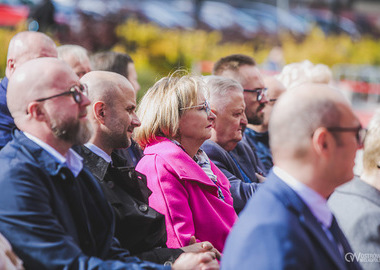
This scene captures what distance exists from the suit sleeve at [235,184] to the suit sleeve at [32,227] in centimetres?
157

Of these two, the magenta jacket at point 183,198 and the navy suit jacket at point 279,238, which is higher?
the navy suit jacket at point 279,238

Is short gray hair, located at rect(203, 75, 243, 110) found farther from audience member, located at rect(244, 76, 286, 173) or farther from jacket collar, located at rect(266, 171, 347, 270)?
jacket collar, located at rect(266, 171, 347, 270)

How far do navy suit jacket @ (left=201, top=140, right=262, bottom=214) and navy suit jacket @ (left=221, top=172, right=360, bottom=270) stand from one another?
61.0 inches

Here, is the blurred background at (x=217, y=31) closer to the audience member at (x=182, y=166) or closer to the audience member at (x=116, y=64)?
the audience member at (x=116, y=64)

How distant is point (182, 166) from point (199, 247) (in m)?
0.49

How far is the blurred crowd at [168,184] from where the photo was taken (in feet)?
5.79

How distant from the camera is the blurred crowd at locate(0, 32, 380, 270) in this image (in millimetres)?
1764

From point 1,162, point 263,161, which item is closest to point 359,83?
point 263,161

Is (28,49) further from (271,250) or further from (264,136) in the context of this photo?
(271,250)

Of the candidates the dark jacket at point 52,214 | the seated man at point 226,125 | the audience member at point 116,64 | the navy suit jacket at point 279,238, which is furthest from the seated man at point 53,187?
the audience member at point 116,64

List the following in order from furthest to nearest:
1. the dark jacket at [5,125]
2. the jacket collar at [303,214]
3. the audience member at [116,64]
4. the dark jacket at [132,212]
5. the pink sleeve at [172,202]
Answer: the audience member at [116,64] → the dark jacket at [5,125] → the pink sleeve at [172,202] → the dark jacket at [132,212] → the jacket collar at [303,214]

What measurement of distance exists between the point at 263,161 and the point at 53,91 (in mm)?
2878

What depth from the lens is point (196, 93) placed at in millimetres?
3053

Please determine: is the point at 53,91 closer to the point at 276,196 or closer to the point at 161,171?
the point at 161,171
